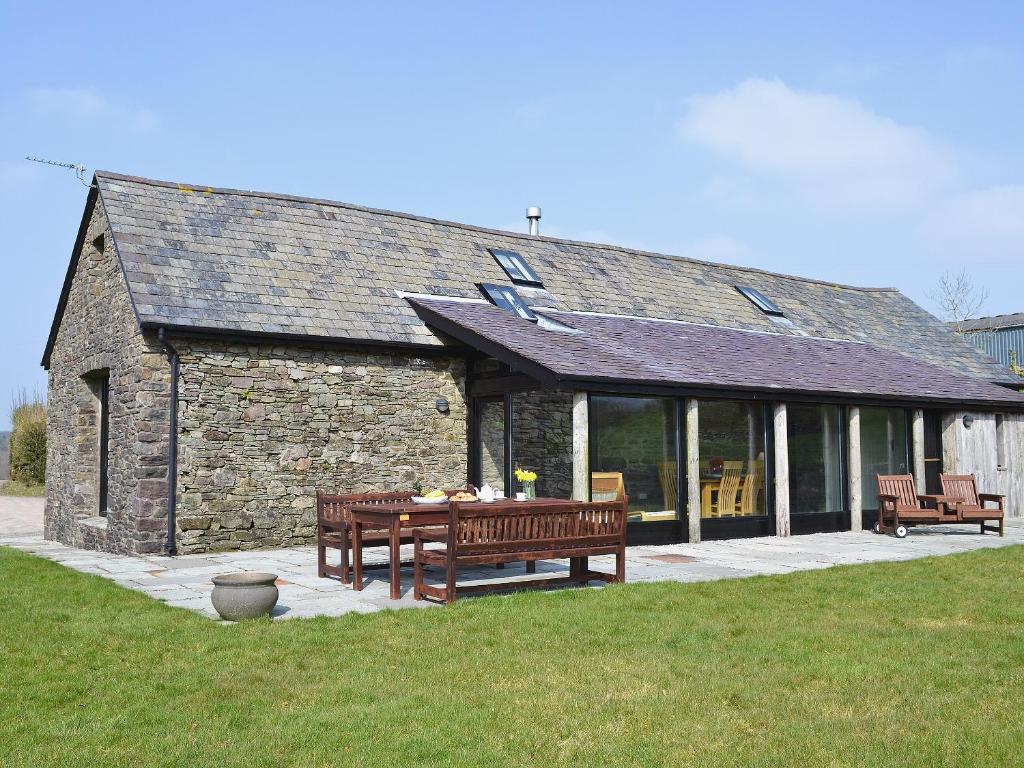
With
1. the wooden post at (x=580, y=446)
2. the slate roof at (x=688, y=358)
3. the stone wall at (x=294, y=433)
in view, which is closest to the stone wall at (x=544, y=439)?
the stone wall at (x=294, y=433)

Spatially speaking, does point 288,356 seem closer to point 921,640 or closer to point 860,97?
point 860,97

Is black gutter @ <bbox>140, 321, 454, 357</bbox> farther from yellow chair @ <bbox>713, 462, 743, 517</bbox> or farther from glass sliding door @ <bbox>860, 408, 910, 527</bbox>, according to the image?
glass sliding door @ <bbox>860, 408, 910, 527</bbox>

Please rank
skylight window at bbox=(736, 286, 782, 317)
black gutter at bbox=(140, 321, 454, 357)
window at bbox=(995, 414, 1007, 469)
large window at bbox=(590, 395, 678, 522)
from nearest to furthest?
black gutter at bbox=(140, 321, 454, 357) → large window at bbox=(590, 395, 678, 522) → window at bbox=(995, 414, 1007, 469) → skylight window at bbox=(736, 286, 782, 317)

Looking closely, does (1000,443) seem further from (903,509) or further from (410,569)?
(410,569)

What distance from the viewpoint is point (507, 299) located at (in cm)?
1555

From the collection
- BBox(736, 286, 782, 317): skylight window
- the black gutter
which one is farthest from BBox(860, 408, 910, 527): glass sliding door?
the black gutter

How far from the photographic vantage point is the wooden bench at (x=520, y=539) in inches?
326

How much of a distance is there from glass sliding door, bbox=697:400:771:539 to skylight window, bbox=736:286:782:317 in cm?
592

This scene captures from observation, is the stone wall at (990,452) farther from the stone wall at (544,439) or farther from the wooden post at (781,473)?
the stone wall at (544,439)

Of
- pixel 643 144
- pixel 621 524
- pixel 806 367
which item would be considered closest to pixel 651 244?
pixel 806 367

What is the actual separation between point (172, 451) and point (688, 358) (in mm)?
7561

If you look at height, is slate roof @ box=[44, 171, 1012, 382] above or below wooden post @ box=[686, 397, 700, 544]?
above

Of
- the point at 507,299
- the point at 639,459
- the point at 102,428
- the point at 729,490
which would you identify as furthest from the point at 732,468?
the point at 102,428

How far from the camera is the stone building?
1248 cm
